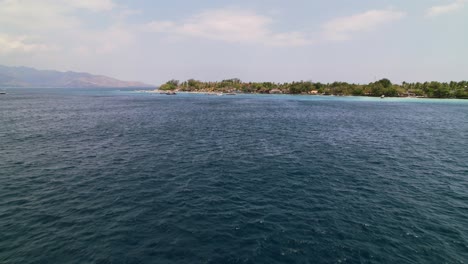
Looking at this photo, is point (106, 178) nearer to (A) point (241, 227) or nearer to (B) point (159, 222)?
(B) point (159, 222)

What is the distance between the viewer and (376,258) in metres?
20.2

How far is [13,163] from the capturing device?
41938 millimetres

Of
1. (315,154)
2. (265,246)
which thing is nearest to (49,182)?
(265,246)

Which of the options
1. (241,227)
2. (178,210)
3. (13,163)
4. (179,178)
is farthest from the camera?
(13,163)

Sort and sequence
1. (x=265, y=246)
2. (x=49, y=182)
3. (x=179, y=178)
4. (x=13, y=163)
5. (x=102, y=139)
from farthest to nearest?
(x=102, y=139) < (x=13, y=163) < (x=179, y=178) < (x=49, y=182) < (x=265, y=246)

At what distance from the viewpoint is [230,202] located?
29.9 m

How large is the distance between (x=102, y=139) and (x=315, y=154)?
5167cm

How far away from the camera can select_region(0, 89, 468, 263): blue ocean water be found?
69.2 ft

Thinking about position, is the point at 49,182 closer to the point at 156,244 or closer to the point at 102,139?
the point at 156,244

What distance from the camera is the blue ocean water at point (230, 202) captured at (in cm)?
2109

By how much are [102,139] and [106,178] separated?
94.0ft

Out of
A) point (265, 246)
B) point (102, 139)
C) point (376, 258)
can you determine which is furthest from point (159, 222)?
point (102, 139)

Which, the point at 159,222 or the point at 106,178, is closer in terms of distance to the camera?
the point at 159,222

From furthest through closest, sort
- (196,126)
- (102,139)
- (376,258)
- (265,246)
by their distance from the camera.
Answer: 1. (196,126)
2. (102,139)
3. (265,246)
4. (376,258)
